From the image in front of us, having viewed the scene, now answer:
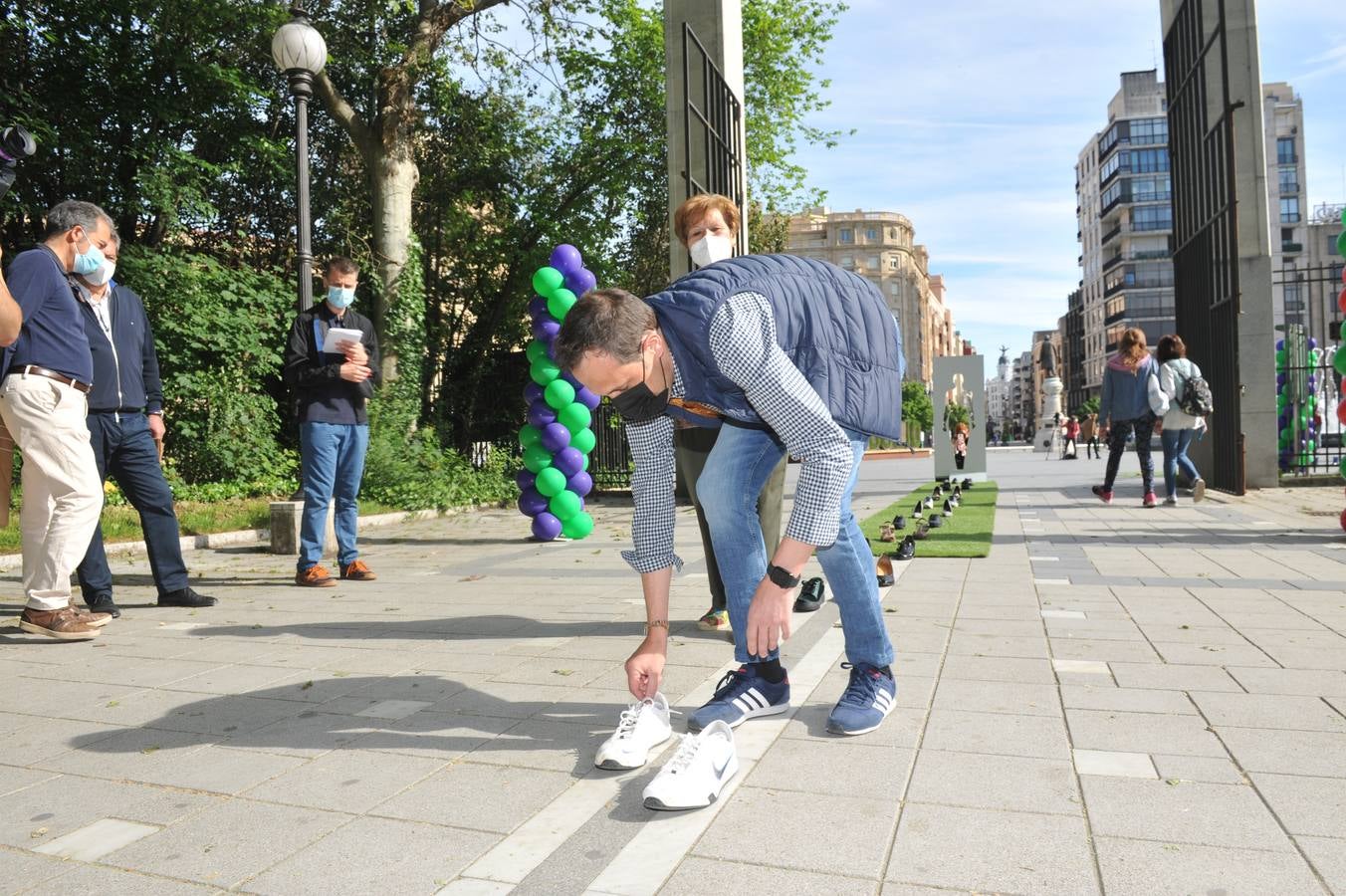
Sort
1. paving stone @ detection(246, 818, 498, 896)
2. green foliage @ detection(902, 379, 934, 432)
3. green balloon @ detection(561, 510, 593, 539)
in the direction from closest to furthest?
paving stone @ detection(246, 818, 498, 896) → green balloon @ detection(561, 510, 593, 539) → green foliage @ detection(902, 379, 934, 432)

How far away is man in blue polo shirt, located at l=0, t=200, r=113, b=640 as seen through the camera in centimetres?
456

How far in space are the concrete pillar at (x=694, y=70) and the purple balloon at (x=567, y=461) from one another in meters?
2.55

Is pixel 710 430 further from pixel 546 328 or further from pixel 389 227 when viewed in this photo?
pixel 389 227

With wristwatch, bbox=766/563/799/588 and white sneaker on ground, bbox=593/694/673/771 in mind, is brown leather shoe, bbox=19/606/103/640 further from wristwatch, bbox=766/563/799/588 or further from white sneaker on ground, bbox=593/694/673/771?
wristwatch, bbox=766/563/799/588

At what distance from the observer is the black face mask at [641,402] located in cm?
257

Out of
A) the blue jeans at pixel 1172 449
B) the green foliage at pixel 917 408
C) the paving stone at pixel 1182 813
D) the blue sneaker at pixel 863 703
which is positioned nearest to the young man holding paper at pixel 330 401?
the blue sneaker at pixel 863 703

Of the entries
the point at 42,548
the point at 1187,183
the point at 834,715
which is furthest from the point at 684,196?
the point at 834,715

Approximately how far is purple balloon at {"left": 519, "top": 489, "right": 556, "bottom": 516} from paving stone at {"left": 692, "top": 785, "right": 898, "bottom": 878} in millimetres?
6768

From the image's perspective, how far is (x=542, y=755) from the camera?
112 inches

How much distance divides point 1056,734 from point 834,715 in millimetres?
663

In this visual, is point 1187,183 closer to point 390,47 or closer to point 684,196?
point 684,196

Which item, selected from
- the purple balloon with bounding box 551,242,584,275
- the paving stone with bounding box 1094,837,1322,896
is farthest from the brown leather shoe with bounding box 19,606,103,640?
the purple balloon with bounding box 551,242,584,275

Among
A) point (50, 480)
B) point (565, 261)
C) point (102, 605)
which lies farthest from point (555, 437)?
point (50, 480)

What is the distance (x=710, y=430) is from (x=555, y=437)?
16.2 feet
